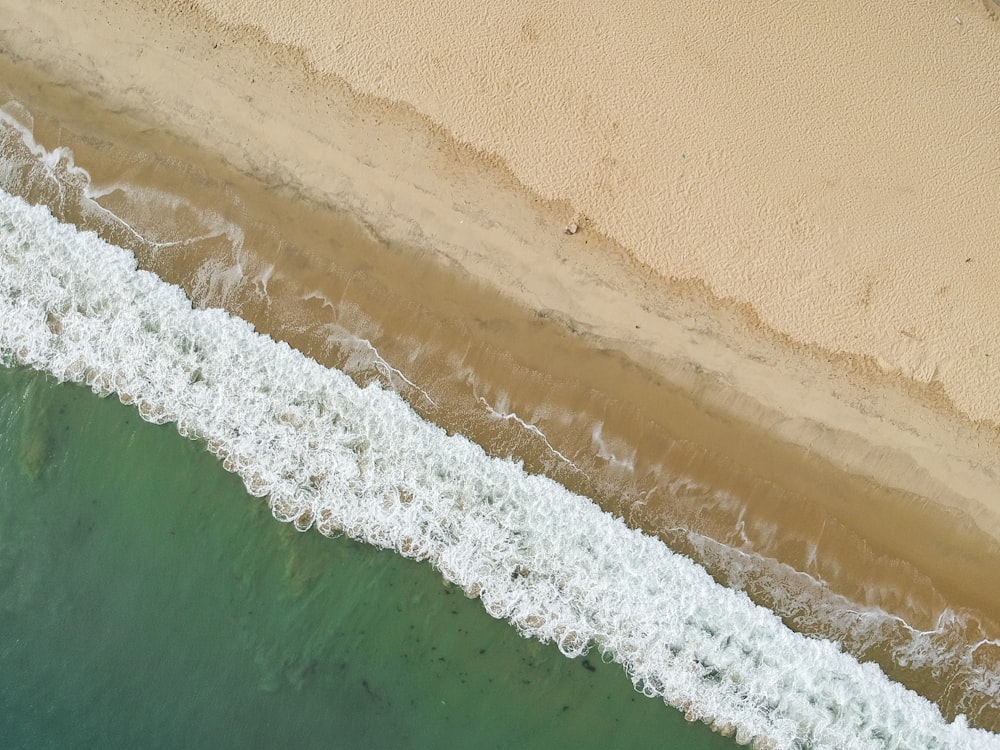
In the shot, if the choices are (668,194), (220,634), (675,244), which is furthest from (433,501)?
(668,194)

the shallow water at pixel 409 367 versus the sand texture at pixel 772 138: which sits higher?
the sand texture at pixel 772 138

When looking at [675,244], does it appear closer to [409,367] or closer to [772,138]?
[772,138]

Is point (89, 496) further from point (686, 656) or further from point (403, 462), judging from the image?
point (686, 656)

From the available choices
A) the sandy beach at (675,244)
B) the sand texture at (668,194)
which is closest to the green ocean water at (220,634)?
the sandy beach at (675,244)

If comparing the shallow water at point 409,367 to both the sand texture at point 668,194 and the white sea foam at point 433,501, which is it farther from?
the sand texture at point 668,194

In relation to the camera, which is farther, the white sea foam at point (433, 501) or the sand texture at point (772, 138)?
the sand texture at point (772, 138)

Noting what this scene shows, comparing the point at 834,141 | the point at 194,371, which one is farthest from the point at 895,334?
the point at 194,371

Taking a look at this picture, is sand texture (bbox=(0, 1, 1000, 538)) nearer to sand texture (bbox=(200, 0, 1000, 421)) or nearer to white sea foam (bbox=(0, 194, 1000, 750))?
sand texture (bbox=(200, 0, 1000, 421))
